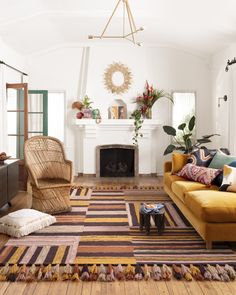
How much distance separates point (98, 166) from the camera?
799 centimetres

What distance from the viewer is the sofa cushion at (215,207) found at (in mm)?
3371

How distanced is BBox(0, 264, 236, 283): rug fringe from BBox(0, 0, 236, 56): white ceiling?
3.51 metres

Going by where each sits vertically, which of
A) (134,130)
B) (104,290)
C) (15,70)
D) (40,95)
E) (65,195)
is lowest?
(104,290)

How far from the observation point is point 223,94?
708 cm

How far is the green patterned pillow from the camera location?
471cm

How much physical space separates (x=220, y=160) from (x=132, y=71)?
383cm

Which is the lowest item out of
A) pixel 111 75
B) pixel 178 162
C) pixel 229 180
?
pixel 229 180

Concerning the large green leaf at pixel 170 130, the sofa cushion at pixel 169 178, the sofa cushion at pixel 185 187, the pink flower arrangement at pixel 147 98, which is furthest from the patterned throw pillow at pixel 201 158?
the pink flower arrangement at pixel 147 98

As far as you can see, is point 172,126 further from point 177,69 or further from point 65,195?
point 65,195

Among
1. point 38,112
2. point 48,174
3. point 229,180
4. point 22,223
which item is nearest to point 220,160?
point 229,180

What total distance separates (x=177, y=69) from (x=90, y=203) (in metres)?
4.11

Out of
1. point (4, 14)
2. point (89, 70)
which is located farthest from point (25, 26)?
point (89, 70)

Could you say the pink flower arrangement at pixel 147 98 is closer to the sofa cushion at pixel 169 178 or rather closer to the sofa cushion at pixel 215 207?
the sofa cushion at pixel 169 178

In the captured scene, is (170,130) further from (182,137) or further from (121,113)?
(121,113)
